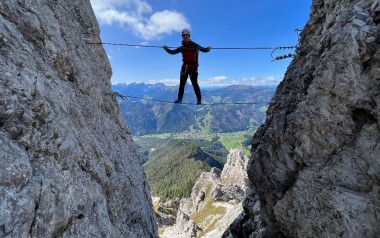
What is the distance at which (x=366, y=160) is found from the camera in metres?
13.1

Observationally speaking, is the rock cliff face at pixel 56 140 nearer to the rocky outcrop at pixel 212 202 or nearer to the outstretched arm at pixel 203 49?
the outstretched arm at pixel 203 49

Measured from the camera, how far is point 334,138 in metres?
14.5

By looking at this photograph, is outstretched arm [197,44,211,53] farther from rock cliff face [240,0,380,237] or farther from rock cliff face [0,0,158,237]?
rock cliff face [0,0,158,237]

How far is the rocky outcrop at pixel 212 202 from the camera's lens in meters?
97.1

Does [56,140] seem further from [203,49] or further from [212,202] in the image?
[212,202]

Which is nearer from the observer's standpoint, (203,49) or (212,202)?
(203,49)

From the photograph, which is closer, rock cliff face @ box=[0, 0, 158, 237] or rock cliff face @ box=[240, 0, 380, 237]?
rock cliff face @ box=[0, 0, 158, 237]

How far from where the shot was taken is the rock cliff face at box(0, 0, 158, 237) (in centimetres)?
1107

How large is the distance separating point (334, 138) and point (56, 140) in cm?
1219

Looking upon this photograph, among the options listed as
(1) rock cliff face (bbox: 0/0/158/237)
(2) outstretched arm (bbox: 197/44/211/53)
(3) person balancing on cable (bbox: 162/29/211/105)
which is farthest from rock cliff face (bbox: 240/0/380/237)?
(1) rock cliff face (bbox: 0/0/158/237)

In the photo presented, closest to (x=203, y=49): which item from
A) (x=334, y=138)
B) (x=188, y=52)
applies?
(x=188, y=52)

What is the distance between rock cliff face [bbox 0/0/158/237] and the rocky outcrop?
67.5 meters

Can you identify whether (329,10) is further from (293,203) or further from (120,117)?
(120,117)

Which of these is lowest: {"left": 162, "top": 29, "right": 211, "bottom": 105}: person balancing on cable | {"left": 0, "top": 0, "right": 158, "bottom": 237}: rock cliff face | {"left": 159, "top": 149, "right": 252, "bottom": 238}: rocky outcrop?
{"left": 159, "top": 149, "right": 252, "bottom": 238}: rocky outcrop
